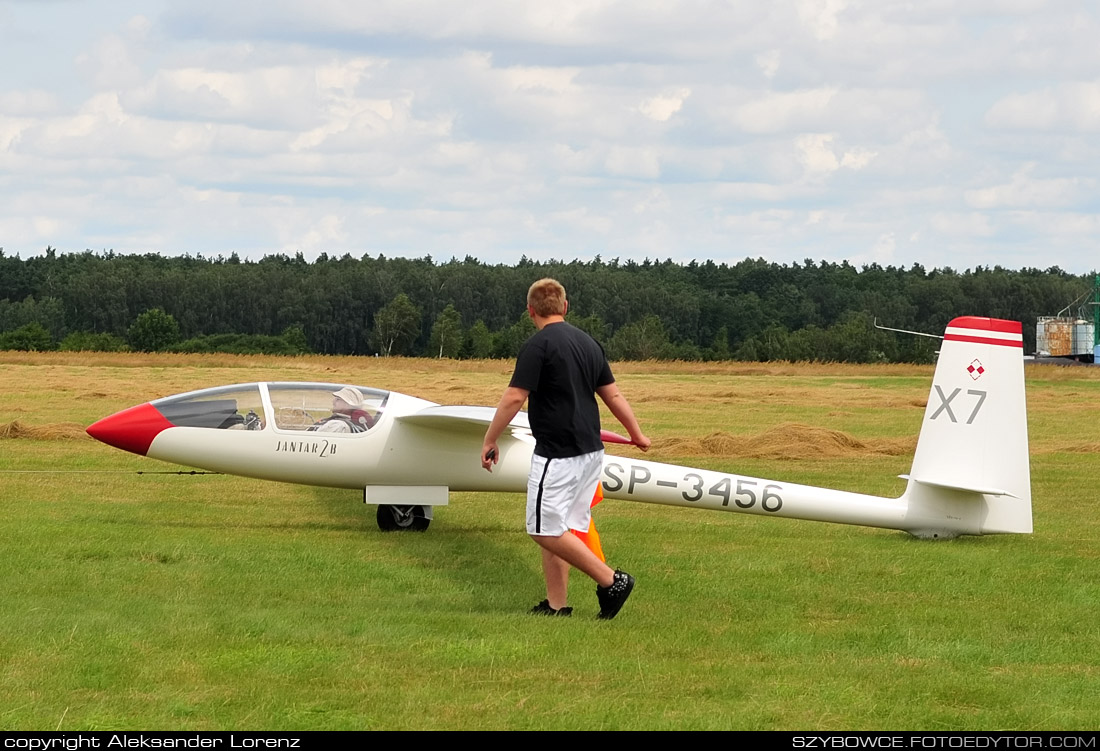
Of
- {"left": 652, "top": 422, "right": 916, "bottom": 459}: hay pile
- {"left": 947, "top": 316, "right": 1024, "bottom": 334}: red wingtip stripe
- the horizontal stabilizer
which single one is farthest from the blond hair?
{"left": 652, "top": 422, "right": 916, "bottom": 459}: hay pile

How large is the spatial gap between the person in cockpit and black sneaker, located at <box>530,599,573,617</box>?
438 centimetres

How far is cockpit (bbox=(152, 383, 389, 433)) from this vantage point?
38.5 feet

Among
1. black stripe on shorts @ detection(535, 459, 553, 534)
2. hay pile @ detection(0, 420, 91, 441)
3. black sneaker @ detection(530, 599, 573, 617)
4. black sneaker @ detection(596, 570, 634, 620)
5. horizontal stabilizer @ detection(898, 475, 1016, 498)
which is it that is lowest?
hay pile @ detection(0, 420, 91, 441)

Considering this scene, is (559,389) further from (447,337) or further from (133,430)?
(447,337)

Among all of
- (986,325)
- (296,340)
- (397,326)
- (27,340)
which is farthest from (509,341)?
(986,325)

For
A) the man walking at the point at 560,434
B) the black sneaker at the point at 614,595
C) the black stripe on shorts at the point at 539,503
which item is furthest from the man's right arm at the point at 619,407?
the black sneaker at the point at 614,595

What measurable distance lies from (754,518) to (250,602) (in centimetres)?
603

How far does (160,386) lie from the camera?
110ft

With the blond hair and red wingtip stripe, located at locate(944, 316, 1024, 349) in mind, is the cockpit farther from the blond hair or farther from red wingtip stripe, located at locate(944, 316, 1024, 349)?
red wingtip stripe, located at locate(944, 316, 1024, 349)

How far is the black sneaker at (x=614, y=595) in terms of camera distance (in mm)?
7375

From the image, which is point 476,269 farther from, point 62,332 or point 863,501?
point 863,501

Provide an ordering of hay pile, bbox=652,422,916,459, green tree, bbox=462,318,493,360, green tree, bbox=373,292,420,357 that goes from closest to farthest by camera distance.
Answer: hay pile, bbox=652,422,916,459 < green tree, bbox=462,318,493,360 < green tree, bbox=373,292,420,357

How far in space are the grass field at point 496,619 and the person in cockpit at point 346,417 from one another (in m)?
0.92

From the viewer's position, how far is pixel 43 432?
66.6ft
